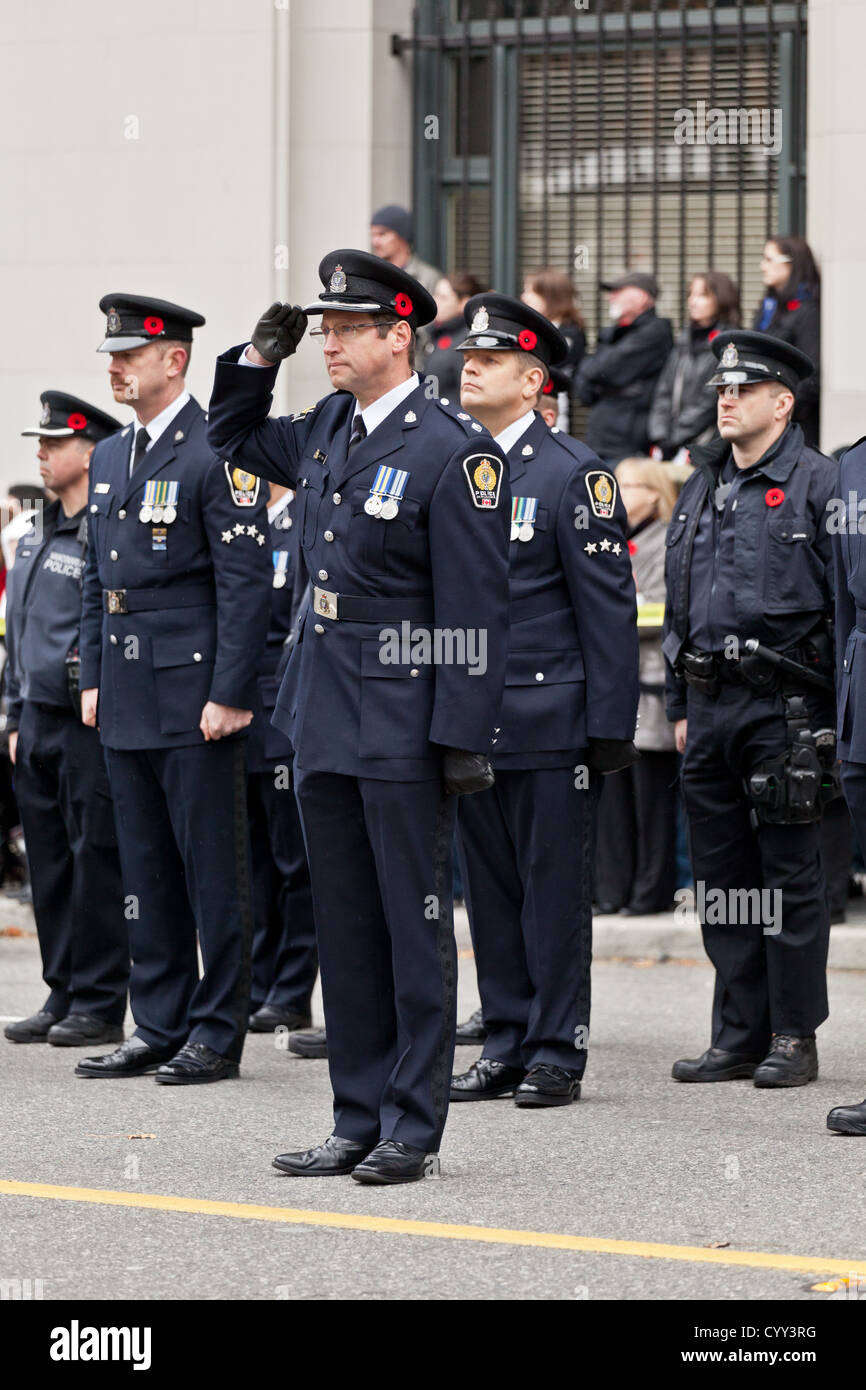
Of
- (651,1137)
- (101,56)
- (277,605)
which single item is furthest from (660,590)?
(101,56)

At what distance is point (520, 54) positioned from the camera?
44.9 ft

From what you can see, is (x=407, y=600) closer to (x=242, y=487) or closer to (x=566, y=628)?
(x=566, y=628)

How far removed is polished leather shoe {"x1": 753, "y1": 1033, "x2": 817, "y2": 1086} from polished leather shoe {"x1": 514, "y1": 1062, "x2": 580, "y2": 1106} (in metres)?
0.61

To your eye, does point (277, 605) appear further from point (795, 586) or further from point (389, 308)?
point (389, 308)

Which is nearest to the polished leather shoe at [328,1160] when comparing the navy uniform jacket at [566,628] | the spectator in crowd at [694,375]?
the navy uniform jacket at [566,628]

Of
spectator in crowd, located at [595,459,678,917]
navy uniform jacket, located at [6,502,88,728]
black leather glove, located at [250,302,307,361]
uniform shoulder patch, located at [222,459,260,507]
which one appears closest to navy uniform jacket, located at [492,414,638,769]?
uniform shoulder patch, located at [222,459,260,507]

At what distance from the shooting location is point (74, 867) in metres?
7.82

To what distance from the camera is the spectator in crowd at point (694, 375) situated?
1146cm

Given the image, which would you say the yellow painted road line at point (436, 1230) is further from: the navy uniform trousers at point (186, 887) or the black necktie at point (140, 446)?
the black necktie at point (140, 446)

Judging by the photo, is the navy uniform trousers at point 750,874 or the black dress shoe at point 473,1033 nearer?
the navy uniform trousers at point 750,874

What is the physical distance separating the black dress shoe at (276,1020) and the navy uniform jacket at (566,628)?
1.74m

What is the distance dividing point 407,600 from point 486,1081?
6.40 ft

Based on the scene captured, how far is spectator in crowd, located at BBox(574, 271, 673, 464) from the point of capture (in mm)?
11852

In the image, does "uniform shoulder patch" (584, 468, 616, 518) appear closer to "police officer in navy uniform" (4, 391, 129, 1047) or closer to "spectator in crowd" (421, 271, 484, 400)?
"police officer in navy uniform" (4, 391, 129, 1047)
